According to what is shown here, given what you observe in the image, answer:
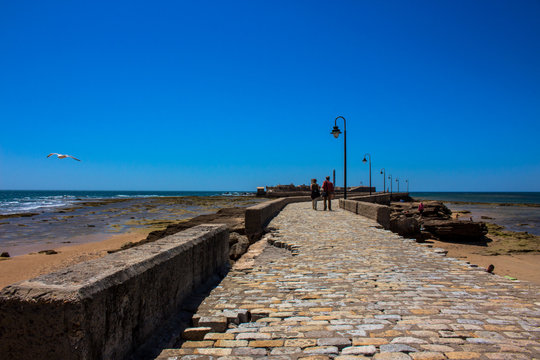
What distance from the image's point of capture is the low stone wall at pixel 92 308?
85.0 inches

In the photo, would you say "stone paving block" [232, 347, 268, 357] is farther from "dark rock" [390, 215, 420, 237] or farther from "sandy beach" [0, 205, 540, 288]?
"dark rock" [390, 215, 420, 237]

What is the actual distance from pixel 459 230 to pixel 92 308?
19080 mm

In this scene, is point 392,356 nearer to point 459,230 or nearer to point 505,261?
point 505,261

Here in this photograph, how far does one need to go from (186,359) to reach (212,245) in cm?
256

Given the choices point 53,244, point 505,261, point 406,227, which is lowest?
point 505,261

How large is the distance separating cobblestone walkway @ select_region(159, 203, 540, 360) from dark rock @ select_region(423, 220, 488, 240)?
42.2ft

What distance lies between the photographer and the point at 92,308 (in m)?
2.31

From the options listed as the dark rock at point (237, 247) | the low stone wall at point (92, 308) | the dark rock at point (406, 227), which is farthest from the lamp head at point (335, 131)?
the low stone wall at point (92, 308)

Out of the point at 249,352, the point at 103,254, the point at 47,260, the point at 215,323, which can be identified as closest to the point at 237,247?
the point at 215,323

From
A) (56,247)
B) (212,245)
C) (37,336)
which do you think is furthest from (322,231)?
(56,247)

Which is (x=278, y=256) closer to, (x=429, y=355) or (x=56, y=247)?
(x=429, y=355)

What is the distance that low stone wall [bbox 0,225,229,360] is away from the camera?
7.08 feet

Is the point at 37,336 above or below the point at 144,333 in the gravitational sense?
above

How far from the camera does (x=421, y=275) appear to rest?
5.52 metres
